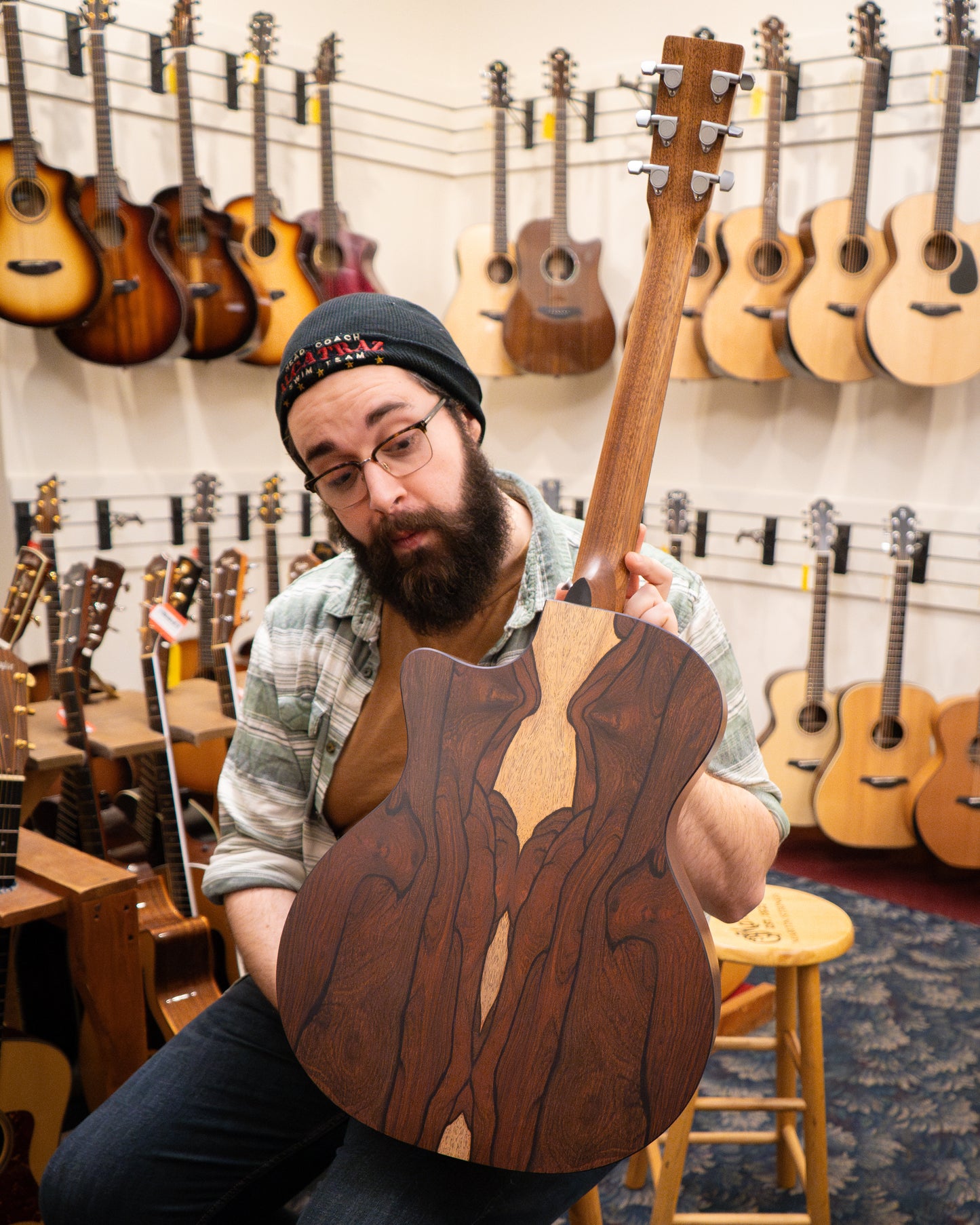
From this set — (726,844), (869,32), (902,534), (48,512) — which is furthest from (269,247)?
(726,844)

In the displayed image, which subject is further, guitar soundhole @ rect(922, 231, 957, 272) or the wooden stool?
guitar soundhole @ rect(922, 231, 957, 272)

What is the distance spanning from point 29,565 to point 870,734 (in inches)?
89.7

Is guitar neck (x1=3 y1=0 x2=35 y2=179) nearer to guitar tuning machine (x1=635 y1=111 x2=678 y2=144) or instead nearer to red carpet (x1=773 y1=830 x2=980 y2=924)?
guitar tuning machine (x1=635 y1=111 x2=678 y2=144)

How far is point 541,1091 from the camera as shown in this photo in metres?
0.79

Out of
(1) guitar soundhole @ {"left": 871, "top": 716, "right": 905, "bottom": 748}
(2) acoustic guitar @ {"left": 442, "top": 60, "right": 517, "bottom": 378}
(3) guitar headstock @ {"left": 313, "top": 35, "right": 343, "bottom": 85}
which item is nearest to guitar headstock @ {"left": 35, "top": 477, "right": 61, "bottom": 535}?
(2) acoustic guitar @ {"left": 442, "top": 60, "right": 517, "bottom": 378}

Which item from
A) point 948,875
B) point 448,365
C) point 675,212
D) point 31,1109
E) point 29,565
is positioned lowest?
point 948,875

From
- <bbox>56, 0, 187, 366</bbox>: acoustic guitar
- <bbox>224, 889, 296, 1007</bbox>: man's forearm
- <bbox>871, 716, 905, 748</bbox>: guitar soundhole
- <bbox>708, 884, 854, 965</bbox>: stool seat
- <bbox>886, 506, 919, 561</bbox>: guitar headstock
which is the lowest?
<bbox>871, 716, 905, 748</bbox>: guitar soundhole

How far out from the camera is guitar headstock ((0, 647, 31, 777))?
5.00 ft

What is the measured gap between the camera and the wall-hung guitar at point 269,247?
3242 millimetres

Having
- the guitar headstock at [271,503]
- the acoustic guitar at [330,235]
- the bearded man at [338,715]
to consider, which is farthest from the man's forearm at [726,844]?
the acoustic guitar at [330,235]

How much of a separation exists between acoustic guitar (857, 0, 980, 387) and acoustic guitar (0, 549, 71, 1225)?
238 cm

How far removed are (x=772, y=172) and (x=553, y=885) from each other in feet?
9.36

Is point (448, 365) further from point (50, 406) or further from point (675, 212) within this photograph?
point (50, 406)

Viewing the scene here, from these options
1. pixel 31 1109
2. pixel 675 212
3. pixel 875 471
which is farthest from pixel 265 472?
pixel 675 212
